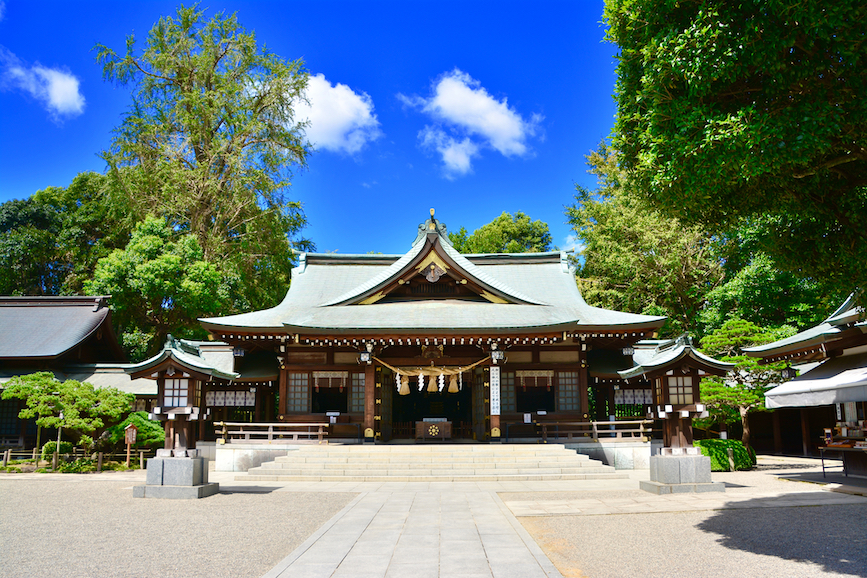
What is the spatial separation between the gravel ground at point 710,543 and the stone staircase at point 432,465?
602 centimetres

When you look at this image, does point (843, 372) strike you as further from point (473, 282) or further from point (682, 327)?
point (682, 327)

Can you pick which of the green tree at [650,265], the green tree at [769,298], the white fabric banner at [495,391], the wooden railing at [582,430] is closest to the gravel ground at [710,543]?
the wooden railing at [582,430]

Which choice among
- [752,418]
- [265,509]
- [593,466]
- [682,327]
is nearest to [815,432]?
[752,418]

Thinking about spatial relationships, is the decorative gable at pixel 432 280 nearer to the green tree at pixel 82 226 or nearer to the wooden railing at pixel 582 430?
the wooden railing at pixel 582 430

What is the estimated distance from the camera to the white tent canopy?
1298 cm

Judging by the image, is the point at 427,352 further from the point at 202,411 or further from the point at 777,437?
the point at 777,437

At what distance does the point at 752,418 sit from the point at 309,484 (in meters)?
20.8

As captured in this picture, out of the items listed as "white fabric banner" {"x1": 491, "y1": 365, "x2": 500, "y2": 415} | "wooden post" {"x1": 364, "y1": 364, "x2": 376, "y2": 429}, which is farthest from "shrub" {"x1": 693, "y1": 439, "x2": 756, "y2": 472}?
"wooden post" {"x1": 364, "y1": 364, "x2": 376, "y2": 429}

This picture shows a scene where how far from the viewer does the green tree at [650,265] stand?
3091 cm

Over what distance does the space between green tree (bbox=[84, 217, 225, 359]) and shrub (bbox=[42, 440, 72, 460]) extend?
853cm

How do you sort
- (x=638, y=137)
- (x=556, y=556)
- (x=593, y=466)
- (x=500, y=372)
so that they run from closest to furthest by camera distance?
(x=556, y=556) < (x=638, y=137) < (x=593, y=466) < (x=500, y=372)

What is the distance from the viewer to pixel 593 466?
53.4 ft

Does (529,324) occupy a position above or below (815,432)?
above

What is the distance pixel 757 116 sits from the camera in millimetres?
6965
